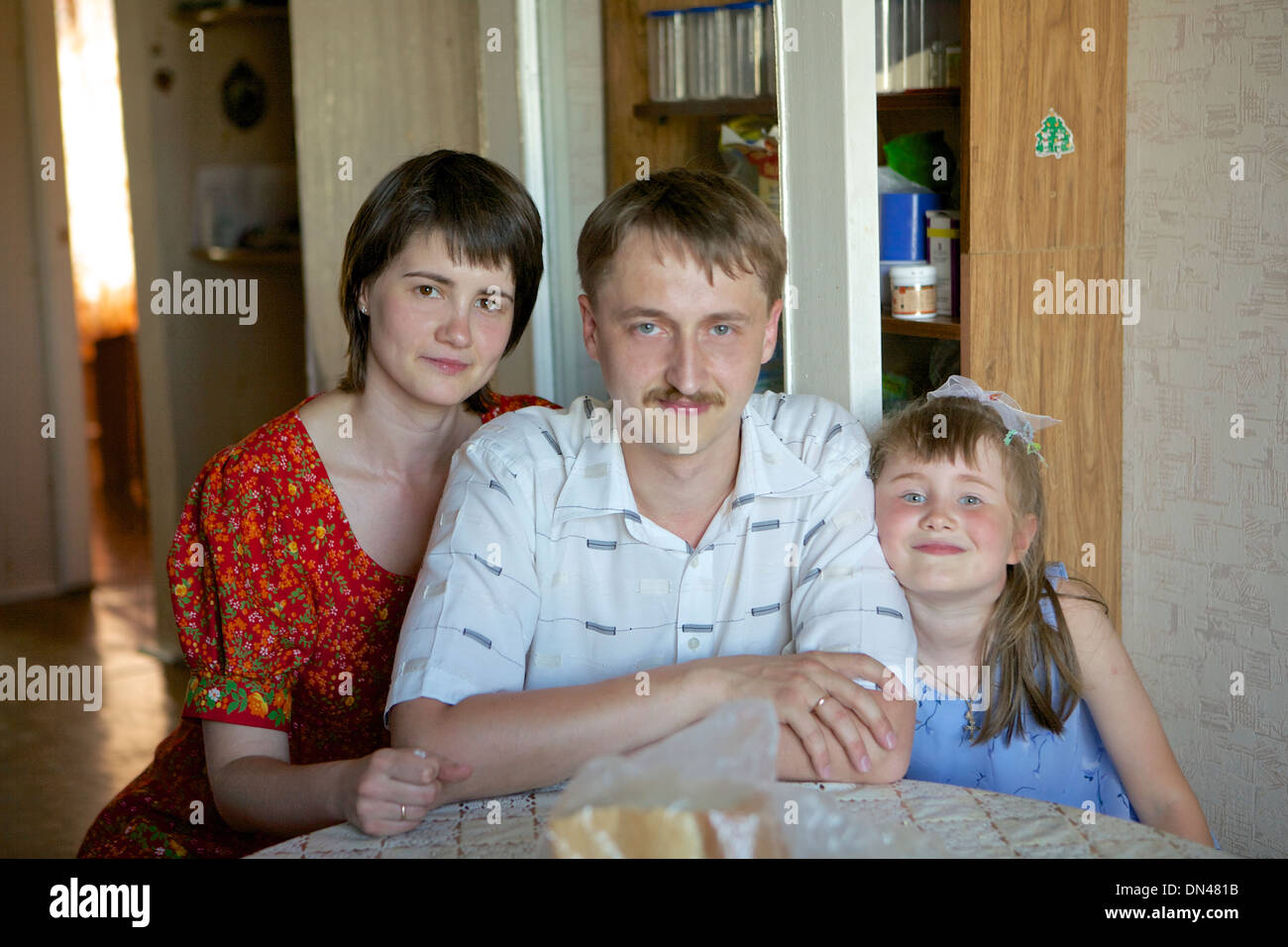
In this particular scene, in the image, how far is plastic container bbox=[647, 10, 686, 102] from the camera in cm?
248

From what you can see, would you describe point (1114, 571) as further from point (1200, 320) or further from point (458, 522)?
point (458, 522)

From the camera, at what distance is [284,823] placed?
1.45 meters

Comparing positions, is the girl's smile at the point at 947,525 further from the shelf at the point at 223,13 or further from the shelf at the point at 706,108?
the shelf at the point at 223,13

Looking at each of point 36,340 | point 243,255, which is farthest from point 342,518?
point 36,340

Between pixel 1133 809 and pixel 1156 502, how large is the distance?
604 mm

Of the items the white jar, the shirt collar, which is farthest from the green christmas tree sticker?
the shirt collar

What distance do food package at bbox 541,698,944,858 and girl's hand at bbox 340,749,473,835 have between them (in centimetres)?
23

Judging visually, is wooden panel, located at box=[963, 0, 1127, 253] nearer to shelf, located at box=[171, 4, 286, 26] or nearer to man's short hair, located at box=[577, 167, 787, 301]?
man's short hair, located at box=[577, 167, 787, 301]

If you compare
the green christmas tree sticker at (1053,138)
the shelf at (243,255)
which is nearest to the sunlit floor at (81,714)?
the shelf at (243,255)

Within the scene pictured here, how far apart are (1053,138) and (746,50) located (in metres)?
0.67

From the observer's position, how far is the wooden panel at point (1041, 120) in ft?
5.88

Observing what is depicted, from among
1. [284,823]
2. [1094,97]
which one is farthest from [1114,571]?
[284,823]

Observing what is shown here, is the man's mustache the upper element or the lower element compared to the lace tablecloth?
upper

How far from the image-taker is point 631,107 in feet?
8.55
